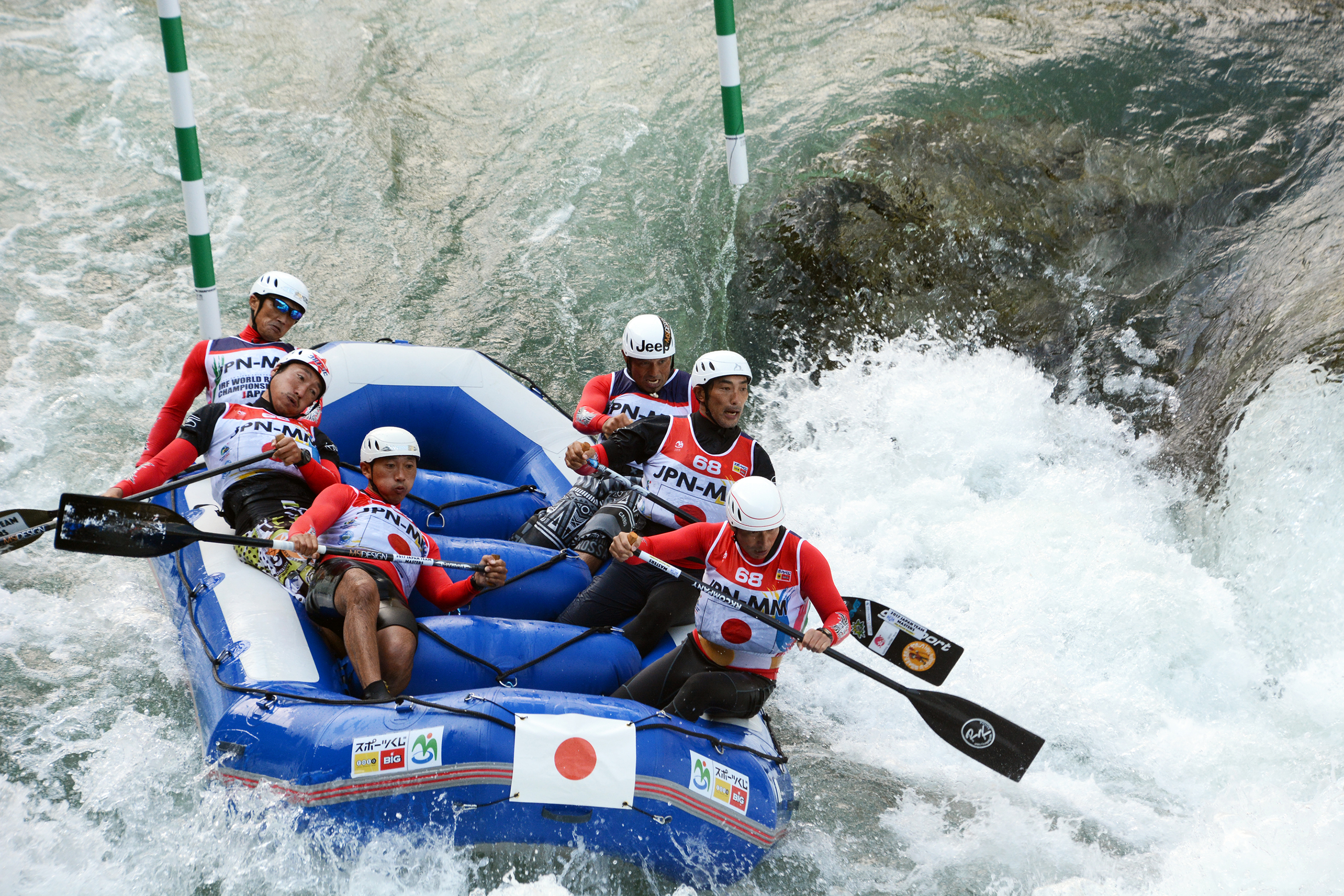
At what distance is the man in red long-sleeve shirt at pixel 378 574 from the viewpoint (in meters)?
3.52

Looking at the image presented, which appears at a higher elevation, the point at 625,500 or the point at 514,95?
the point at 514,95

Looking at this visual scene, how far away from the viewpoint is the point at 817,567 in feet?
11.7

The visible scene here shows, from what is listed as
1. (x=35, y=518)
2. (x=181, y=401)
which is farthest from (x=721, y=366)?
(x=35, y=518)

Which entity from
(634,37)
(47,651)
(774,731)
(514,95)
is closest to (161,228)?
(514,95)

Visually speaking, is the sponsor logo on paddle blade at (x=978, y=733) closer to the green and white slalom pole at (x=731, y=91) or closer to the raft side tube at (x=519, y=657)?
the raft side tube at (x=519, y=657)

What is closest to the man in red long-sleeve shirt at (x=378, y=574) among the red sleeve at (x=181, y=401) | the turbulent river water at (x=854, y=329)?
the turbulent river water at (x=854, y=329)

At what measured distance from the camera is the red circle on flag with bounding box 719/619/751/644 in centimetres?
360

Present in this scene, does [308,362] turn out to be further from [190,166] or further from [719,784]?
[719,784]

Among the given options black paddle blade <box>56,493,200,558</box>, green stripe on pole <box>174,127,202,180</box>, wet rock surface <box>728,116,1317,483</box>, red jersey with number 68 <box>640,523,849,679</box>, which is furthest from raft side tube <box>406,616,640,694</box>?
wet rock surface <box>728,116,1317,483</box>

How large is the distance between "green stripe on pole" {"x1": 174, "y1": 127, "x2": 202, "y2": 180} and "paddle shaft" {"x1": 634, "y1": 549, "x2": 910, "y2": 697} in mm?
3357

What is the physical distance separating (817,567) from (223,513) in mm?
2260

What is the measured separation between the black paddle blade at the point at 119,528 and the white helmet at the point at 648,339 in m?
1.89

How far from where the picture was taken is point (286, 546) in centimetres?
355

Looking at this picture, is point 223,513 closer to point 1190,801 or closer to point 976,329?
point 1190,801
